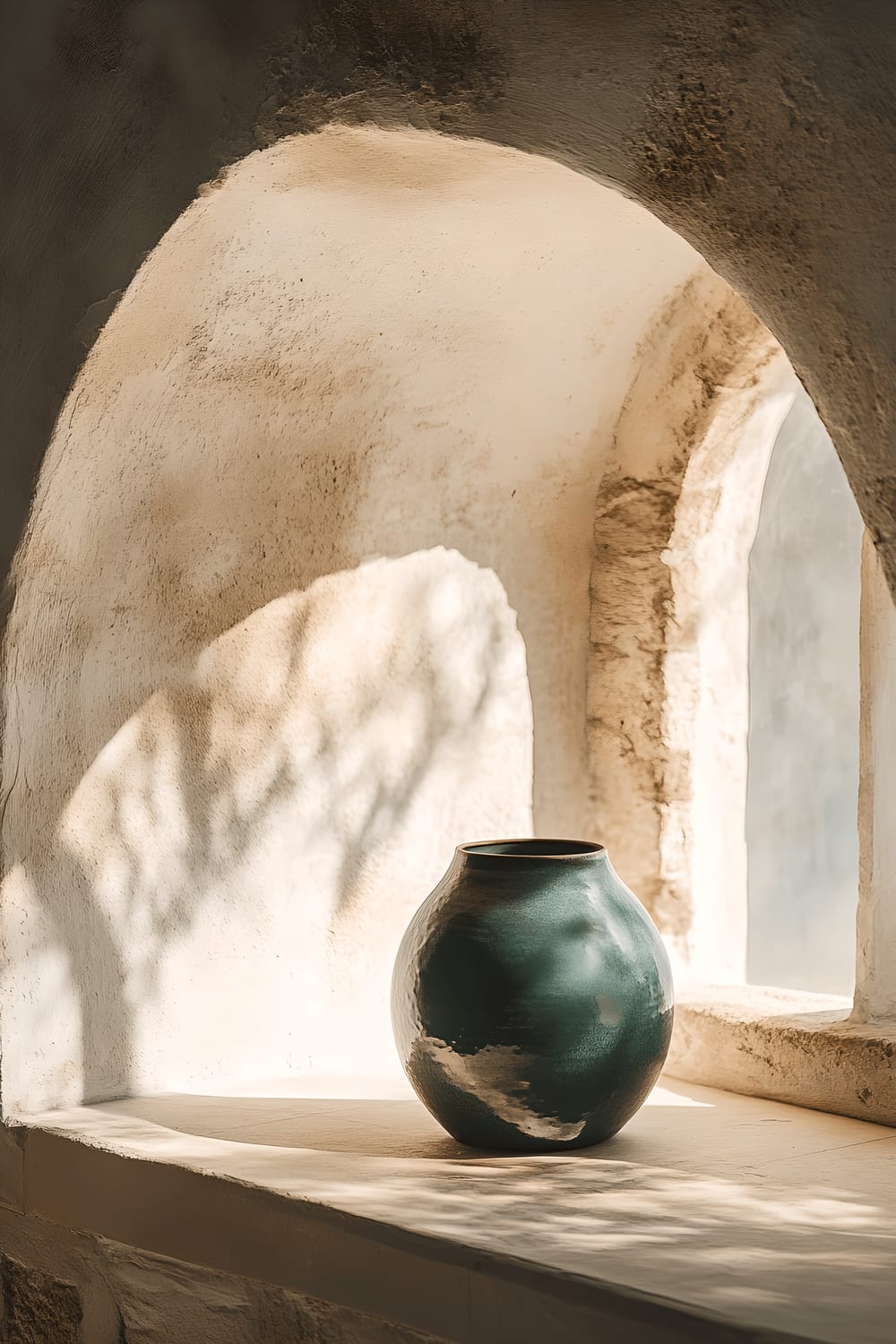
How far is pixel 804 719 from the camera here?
3031mm

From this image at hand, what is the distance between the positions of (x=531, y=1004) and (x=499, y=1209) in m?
0.21

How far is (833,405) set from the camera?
3.80ft

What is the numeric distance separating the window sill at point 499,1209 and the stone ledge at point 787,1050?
0.03m

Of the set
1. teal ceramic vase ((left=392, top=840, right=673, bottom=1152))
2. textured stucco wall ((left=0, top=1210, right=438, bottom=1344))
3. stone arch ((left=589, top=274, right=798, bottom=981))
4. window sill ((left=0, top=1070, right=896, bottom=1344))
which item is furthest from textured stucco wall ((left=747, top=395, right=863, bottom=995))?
textured stucco wall ((left=0, top=1210, right=438, bottom=1344))

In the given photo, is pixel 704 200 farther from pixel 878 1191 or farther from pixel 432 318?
pixel 878 1191

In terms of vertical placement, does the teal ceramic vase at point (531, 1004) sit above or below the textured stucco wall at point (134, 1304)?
above

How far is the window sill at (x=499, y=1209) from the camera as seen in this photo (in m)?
1.22

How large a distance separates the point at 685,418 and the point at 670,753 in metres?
0.44

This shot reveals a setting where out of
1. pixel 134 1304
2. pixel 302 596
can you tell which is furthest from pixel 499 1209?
pixel 302 596

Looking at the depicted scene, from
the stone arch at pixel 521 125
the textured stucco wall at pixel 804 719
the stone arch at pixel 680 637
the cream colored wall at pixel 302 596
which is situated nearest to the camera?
the stone arch at pixel 521 125

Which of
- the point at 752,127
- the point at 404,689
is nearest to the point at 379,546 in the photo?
the point at 404,689

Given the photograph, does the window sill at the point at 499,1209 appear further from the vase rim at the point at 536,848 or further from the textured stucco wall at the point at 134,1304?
the vase rim at the point at 536,848

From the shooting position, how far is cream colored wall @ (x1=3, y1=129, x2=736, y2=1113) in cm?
168

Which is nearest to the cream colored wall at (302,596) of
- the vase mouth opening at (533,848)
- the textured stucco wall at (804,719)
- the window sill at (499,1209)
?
the window sill at (499,1209)
